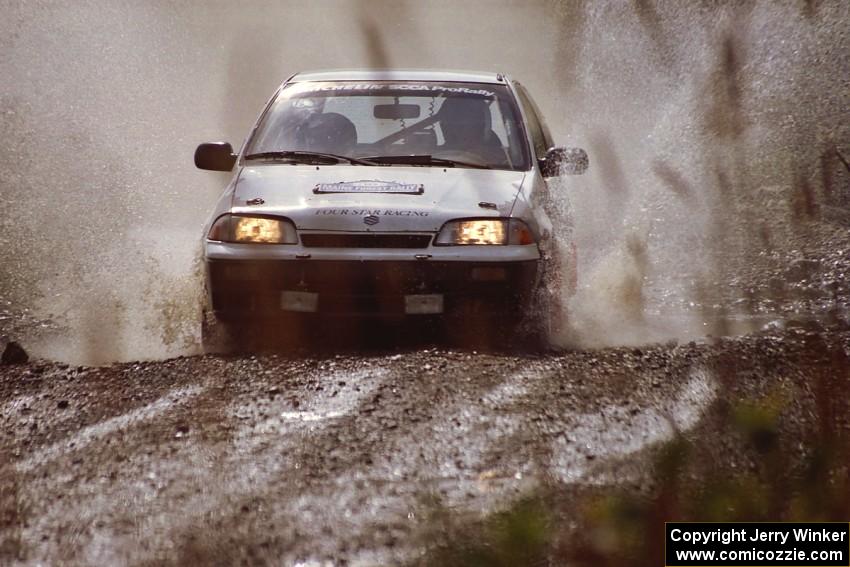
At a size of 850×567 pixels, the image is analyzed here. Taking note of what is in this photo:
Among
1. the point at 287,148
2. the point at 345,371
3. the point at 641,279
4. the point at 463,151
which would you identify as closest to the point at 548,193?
the point at 463,151

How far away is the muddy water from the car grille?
4.26 feet

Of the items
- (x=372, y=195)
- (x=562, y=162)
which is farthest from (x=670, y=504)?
(x=562, y=162)

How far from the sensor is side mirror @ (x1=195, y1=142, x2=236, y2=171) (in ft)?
23.2

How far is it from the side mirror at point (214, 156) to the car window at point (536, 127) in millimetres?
1685

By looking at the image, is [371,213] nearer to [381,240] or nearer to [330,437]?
[381,240]

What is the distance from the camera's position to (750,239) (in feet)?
34.9

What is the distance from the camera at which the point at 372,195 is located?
19.8ft

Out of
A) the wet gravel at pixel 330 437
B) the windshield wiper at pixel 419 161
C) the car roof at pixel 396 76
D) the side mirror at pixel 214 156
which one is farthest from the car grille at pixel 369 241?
the car roof at pixel 396 76

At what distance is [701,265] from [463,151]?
367 centimetres

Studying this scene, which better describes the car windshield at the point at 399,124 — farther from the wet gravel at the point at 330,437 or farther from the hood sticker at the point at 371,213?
the wet gravel at the point at 330,437

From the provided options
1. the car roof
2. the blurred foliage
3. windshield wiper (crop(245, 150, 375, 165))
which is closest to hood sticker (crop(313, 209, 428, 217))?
windshield wiper (crop(245, 150, 375, 165))

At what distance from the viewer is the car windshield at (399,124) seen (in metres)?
6.79

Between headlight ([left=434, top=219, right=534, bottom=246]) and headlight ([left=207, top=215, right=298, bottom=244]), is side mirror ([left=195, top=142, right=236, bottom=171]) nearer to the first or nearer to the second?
headlight ([left=207, top=215, right=298, bottom=244])

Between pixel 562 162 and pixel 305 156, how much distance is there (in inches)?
54.5
